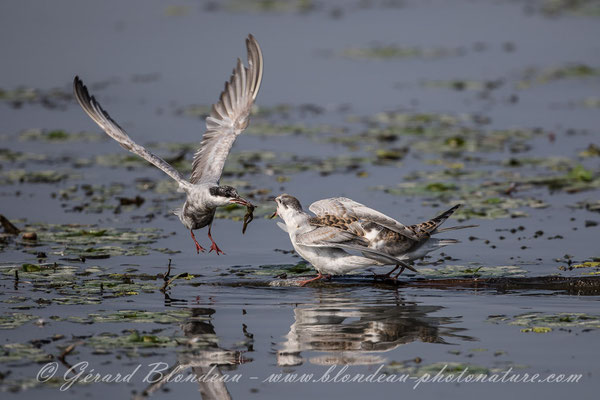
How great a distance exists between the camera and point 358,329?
897 cm

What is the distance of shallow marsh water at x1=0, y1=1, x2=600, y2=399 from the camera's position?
27.1ft

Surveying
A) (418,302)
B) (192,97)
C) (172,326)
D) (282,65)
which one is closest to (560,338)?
(418,302)

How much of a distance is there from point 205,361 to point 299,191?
6.56 m

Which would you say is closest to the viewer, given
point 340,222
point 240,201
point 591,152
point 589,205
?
point 240,201

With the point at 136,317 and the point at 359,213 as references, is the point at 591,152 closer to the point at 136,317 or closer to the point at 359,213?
the point at 359,213

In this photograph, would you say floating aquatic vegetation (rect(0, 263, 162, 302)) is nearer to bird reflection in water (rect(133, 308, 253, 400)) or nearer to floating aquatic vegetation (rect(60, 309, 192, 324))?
floating aquatic vegetation (rect(60, 309, 192, 324))

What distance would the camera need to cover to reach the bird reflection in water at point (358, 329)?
27.3ft

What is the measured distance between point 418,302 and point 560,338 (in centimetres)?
165

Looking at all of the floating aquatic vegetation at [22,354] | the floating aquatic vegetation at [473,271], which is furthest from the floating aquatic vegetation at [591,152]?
the floating aquatic vegetation at [22,354]

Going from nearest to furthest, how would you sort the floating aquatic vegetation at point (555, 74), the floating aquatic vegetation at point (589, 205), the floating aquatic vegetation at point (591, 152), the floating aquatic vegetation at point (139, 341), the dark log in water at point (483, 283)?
the floating aquatic vegetation at point (139, 341) → the dark log in water at point (483, 283) → the floating aquatic vegetation at point (589, 205) → the floating aquatic vegetation at point (591, 152) → the floating aquatic vegetation at point (555, 74)

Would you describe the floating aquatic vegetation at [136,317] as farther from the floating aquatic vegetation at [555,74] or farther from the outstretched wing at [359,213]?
the floating aquatic vegetation at [555,74]

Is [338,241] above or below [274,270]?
above

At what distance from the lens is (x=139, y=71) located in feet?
77.9

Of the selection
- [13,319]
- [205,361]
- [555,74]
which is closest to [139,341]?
[205,361]
